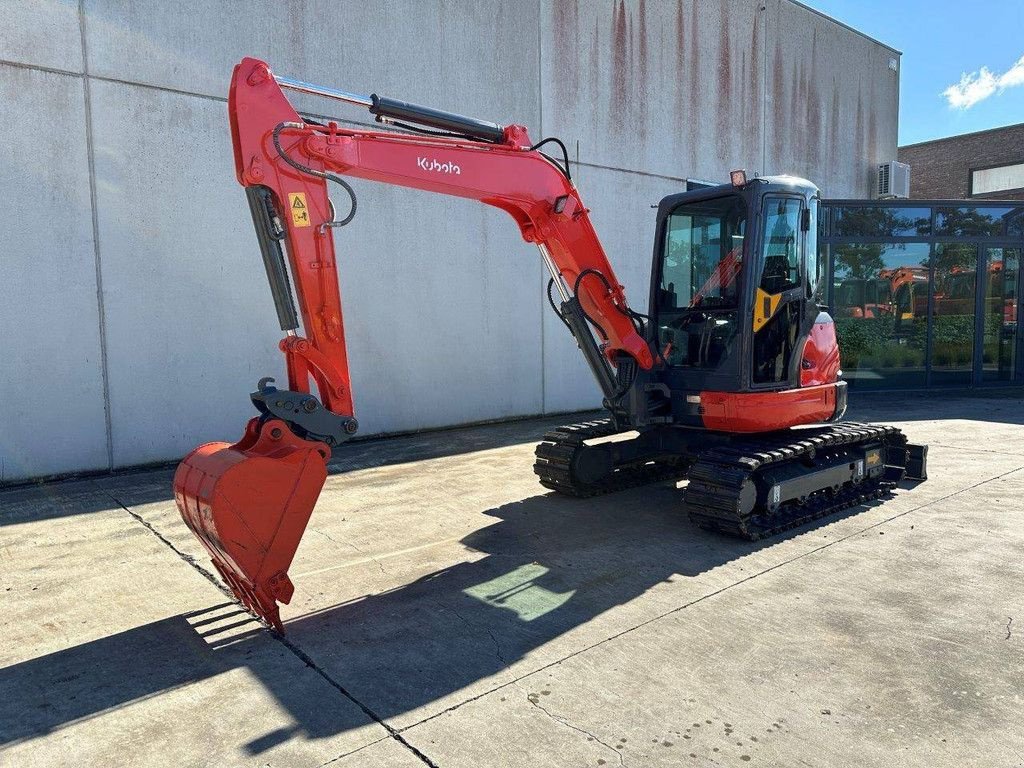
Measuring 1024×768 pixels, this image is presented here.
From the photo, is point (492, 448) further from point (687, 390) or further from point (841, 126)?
point (841, 126)

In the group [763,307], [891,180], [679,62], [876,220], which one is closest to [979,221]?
[876,220]

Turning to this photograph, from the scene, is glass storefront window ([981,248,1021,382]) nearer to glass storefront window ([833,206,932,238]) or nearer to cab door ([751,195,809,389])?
glass storefront window ([833,206,932,238])

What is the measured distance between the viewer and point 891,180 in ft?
57.4

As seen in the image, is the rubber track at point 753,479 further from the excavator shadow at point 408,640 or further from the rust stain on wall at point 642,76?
the rust stain on wall at point 642,76

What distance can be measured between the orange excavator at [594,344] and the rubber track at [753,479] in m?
0.02

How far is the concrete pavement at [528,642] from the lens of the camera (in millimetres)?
2994

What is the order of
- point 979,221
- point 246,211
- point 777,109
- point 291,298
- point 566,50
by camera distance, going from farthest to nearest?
point 777,109
point 979,221
point 566,50
point 246,211
point 291,298

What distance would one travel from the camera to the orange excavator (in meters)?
4.06

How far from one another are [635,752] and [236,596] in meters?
2.63

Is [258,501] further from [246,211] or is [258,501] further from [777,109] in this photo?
[777,109]

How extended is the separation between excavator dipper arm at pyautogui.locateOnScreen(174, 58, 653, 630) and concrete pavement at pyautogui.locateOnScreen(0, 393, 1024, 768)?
1.86ft

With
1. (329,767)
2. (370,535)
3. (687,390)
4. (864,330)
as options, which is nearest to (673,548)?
(687,390)

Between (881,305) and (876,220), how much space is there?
1.58 meters

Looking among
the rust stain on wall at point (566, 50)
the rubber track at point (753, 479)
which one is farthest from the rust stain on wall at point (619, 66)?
the rubber track at point (753, 479)
